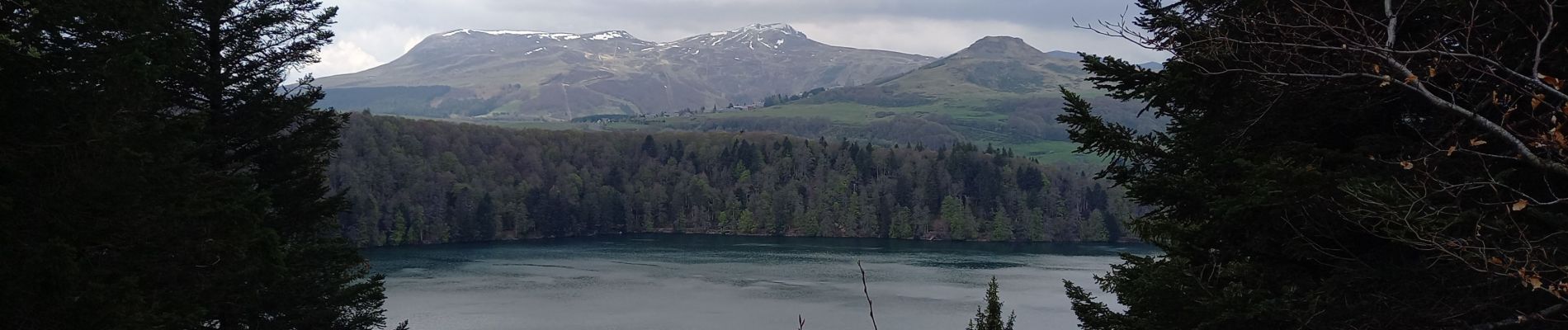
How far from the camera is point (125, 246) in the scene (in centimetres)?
1238

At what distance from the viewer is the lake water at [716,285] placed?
72750 mm

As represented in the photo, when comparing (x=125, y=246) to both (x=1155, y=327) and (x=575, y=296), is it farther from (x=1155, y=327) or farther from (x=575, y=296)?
(x=575, y=296)

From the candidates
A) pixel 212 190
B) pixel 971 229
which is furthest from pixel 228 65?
pixel 971 229

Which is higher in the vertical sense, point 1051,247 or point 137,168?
point 137,168

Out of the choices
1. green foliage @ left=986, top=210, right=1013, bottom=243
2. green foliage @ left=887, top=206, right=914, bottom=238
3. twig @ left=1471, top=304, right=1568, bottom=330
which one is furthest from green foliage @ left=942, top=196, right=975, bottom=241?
twig @ left=1471, top=304, right=1568, bottom=330

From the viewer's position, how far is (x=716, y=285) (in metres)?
96.8

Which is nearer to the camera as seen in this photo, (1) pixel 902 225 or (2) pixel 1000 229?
(2) pixel 1000 229

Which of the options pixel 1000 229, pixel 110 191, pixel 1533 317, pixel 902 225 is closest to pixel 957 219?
pixel 1000 229

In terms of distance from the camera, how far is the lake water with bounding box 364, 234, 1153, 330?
239 feet

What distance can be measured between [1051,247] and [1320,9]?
6262 inches

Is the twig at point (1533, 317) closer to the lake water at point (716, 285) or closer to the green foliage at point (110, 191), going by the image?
the green foliage at point (110, 191)

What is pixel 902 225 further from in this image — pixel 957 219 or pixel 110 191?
pixel 110 191

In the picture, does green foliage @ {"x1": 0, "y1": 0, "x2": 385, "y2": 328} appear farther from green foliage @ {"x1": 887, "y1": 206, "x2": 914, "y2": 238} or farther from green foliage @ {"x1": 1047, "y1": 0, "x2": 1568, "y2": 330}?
green foliage @ {"x1": 887, "y1": 206, "x2": 914, "y2": 238}

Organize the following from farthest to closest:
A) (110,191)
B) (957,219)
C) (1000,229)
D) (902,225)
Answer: (902,225), (957,219), (1000,229), (110,191)
